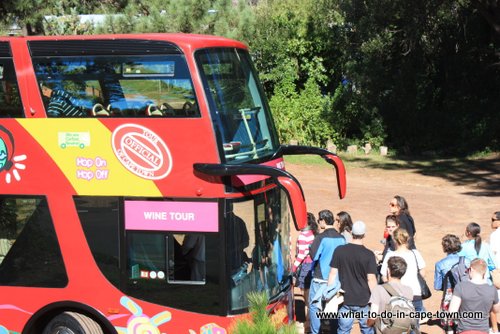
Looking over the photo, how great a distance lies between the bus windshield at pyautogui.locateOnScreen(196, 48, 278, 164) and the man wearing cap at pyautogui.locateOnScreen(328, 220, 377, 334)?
151 centimetres

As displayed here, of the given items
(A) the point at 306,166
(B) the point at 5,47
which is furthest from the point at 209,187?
(A) the point at 306,166

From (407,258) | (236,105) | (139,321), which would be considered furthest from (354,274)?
(139,321)

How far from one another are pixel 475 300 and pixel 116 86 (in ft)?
15.6

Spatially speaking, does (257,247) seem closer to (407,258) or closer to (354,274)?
(354,274)

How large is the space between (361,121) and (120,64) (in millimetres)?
22918

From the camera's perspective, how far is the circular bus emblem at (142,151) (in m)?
8.73

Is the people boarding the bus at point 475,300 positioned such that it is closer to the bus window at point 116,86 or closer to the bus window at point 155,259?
the bus window at point 155,259

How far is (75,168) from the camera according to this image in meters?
8.99

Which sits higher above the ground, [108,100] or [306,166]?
[108,100]

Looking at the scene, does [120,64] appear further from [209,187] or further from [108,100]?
[209,187]

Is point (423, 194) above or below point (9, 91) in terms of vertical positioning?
below

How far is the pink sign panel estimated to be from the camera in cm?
850

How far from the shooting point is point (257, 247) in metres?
8.82

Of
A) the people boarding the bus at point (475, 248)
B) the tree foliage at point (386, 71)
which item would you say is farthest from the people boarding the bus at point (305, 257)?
the tree foliage at point (386, 71)
